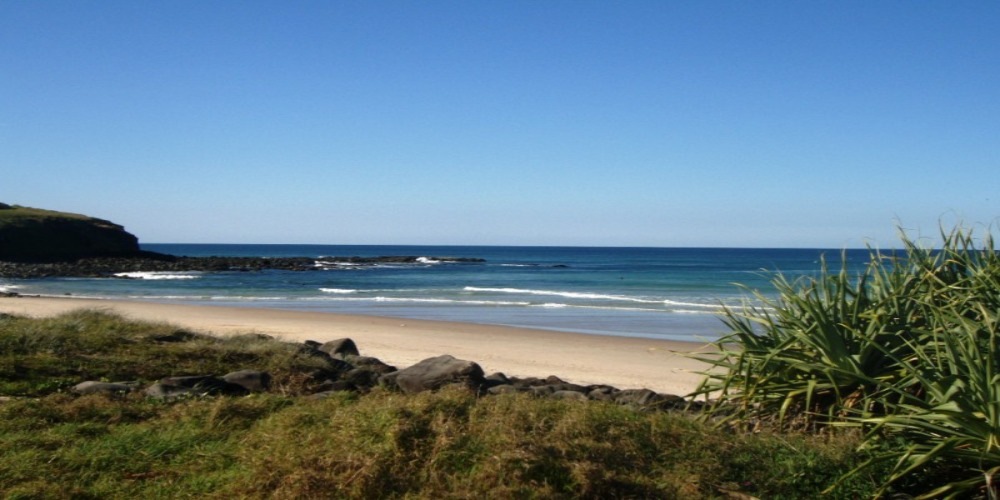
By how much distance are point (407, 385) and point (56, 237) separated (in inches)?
2660

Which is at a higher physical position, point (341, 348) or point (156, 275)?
point (341, 348)

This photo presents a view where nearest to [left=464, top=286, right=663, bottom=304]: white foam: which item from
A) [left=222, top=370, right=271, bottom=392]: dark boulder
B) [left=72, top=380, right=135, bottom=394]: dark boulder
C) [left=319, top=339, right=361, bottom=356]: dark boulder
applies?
[left=319, top=339, right=361, bottom=356]: dark boulder

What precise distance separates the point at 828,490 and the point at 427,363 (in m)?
5.68

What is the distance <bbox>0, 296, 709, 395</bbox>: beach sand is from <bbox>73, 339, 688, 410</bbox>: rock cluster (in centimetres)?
193

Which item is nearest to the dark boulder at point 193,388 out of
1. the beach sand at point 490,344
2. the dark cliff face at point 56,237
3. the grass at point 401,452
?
the grass at point 401,452

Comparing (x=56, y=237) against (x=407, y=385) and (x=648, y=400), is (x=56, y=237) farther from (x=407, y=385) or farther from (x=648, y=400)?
(x=648, y=400)

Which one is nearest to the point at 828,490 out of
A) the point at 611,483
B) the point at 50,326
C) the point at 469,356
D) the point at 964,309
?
the point at 611,483

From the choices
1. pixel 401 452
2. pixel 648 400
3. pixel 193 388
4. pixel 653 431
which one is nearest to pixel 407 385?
pixel 193 388

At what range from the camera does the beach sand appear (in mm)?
13258

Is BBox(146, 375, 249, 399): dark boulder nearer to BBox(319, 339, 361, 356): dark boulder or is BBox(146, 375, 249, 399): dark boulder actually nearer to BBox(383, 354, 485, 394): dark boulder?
BBox(383, 354, 485, 394): dark boulder

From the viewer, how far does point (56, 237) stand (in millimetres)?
67250

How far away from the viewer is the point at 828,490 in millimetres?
4730

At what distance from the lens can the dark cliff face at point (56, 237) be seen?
64.9 metres

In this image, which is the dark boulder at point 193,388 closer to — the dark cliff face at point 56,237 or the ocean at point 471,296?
the ocean at point 471,296
